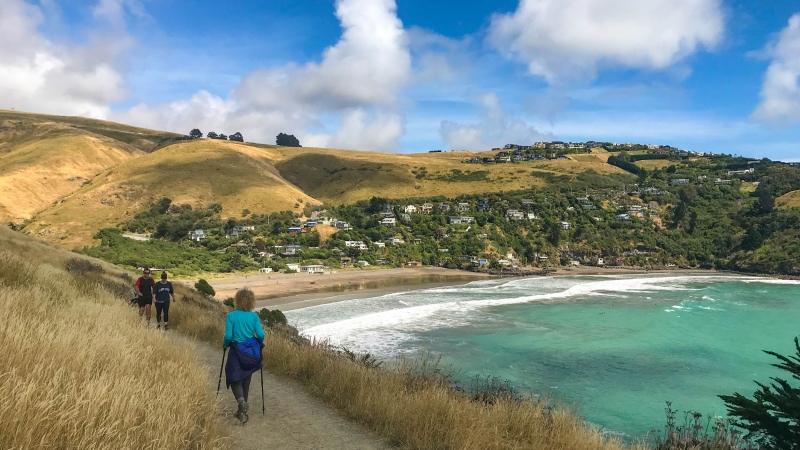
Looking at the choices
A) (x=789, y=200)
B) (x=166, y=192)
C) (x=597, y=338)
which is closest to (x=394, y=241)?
(x=166, y=192)

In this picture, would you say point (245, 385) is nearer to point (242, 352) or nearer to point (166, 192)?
point (242, 352)

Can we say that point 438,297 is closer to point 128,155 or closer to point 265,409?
point 265,409

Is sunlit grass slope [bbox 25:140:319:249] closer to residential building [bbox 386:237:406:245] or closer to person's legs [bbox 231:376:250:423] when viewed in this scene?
residential building [bbox 386:237:406:245]

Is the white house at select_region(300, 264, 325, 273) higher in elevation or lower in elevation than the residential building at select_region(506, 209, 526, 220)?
lower

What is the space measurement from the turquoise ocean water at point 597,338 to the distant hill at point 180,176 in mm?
57776

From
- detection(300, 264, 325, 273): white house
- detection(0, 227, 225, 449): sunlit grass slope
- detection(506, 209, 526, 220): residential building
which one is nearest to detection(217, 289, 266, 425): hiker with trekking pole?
detection(0, 227, 225, 449): sunlit grass slope

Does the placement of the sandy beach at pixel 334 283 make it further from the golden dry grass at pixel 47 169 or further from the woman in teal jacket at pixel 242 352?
the golden dry grass at pixel 47 169

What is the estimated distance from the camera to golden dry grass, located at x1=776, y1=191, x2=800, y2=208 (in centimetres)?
9452

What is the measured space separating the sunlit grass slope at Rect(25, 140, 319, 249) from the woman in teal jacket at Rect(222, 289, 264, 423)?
74.9 meters

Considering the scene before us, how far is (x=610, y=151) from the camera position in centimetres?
19088

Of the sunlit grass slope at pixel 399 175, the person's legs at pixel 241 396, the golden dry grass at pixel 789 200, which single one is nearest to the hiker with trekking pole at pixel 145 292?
the person's legs at pixel 241 396

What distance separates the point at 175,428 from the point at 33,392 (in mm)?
1050

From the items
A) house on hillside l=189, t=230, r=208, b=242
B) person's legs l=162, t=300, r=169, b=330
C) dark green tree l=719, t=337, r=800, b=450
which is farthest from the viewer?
house on hillside l=189, t=230, r=208, b=242

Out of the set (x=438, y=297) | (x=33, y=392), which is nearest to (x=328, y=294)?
(x=438, y=297)
